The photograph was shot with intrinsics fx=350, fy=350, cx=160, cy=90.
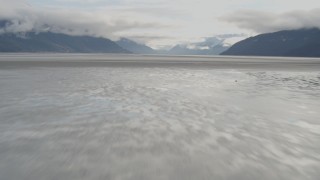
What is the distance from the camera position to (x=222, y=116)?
1820 cm

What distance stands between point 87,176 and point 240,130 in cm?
805

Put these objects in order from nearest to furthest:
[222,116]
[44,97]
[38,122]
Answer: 1. [38,122]
2. [222,116]
3. [44,97]

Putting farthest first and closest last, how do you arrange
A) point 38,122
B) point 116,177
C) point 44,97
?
point 44,97 → point 38,122 → point 116,177

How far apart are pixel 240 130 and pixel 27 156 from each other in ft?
28.6

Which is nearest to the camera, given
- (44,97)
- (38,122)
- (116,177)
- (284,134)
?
(116,177)

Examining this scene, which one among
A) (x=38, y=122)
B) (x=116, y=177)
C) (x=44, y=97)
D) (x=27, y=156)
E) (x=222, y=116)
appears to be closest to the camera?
(x=116, y=177)

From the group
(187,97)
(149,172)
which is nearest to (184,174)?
(149,172)

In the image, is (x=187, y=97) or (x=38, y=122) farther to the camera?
(x=187, y=97)

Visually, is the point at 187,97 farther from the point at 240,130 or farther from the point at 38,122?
the point at 38,122

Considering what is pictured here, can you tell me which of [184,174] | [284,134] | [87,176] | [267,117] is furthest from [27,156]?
[267,117]

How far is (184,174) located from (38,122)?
9078 mm

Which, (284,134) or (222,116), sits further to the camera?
(222,116)

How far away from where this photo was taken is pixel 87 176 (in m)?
9.22

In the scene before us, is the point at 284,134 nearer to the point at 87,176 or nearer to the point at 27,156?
the point at 87,176
